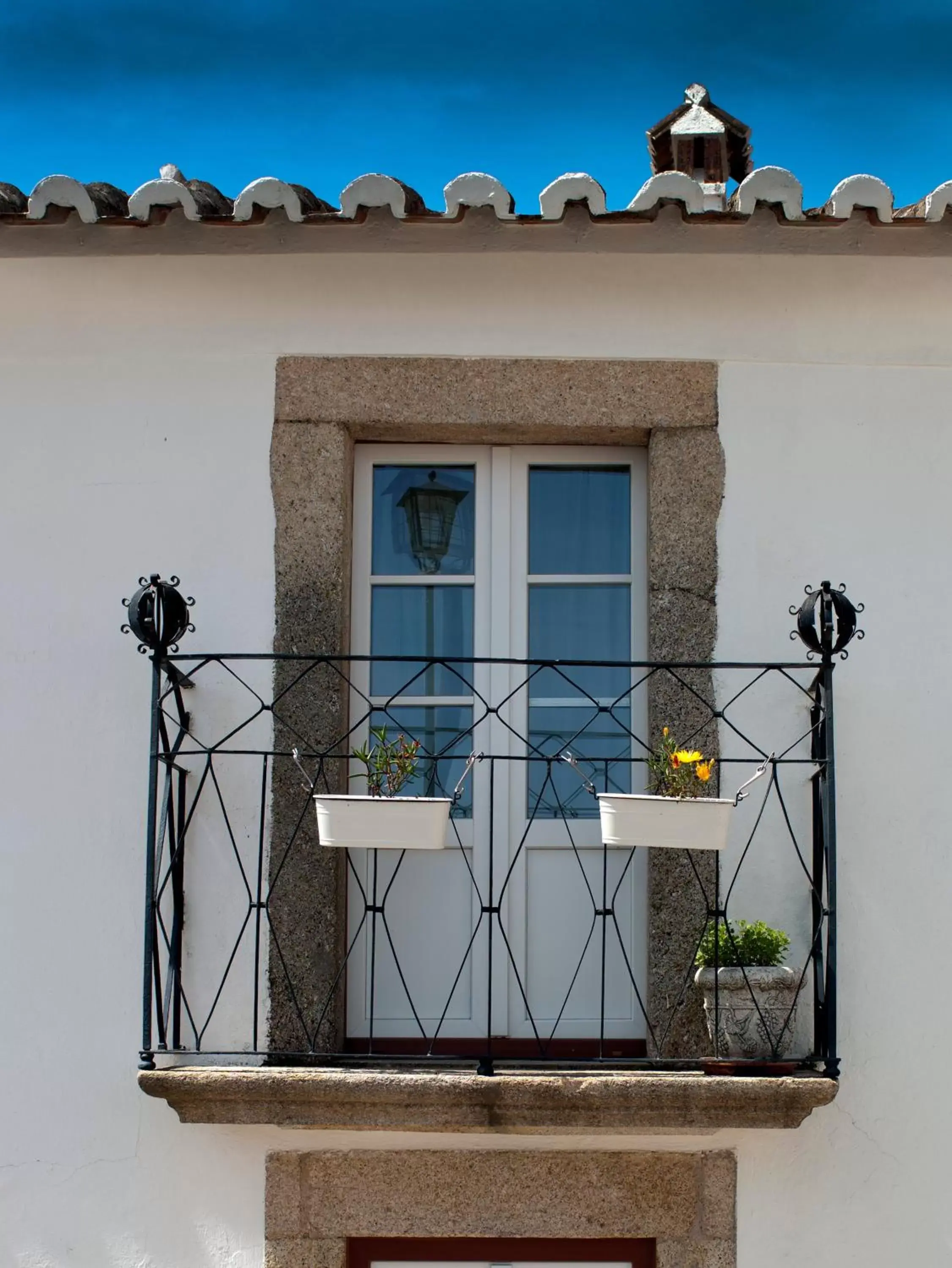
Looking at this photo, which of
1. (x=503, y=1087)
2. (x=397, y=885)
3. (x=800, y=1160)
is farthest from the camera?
(x=397, y=885)

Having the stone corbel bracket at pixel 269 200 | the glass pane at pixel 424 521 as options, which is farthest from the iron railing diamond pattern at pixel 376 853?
the stone corbel bracket at pixel 269 200

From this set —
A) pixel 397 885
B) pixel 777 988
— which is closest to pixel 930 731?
pixel 777 988

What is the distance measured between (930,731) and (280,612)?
6.06 ft

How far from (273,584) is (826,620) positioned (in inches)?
60.5

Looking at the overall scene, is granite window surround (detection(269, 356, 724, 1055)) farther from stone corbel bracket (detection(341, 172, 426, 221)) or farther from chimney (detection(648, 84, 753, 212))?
chimney (detection(648, 84, 753, 212))

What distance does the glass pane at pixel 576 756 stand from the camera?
475 cm

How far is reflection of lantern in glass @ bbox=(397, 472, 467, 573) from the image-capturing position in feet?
16.1

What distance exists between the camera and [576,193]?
14.2 ft

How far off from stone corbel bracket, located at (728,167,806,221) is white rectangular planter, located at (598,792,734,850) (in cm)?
155

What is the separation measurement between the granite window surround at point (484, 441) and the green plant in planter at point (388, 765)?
9.7 inches

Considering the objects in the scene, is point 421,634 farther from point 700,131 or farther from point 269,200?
point 700,131

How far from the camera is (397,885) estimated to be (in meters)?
4.73

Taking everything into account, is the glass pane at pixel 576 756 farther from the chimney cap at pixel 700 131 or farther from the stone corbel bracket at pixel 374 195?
the chimney cap at pixel 700 131

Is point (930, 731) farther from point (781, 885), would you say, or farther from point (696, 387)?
point (696, 387)
